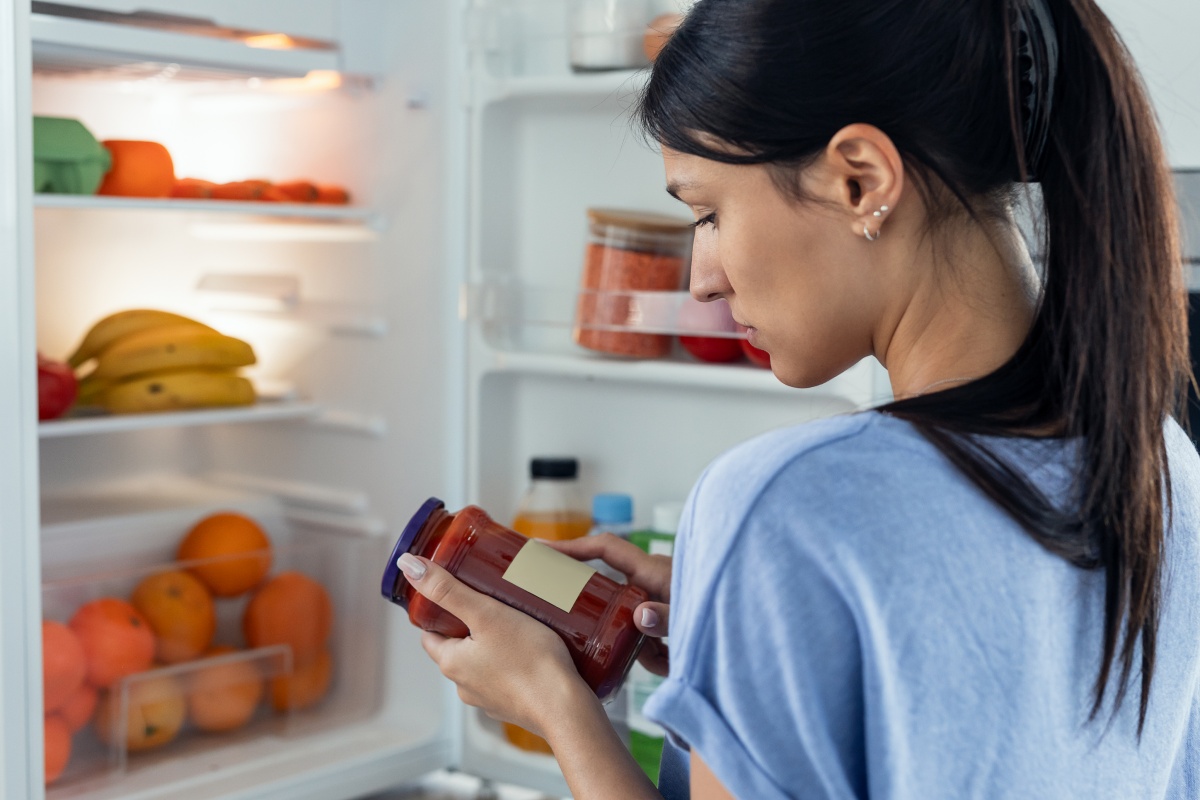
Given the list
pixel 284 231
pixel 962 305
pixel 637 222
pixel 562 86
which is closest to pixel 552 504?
pixel 637 222

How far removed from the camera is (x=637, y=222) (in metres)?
1.24

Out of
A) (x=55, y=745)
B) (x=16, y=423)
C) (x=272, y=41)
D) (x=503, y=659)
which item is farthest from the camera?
(x=272, y=41)

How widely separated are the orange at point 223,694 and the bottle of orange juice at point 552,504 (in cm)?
32

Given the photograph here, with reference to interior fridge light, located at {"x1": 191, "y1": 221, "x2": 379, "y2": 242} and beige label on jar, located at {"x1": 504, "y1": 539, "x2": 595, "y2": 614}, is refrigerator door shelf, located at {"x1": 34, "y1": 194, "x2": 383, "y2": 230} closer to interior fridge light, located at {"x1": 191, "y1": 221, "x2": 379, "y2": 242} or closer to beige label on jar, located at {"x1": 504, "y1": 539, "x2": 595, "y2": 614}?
interior fridge light, located at {"x1": 191, "y1": 221, "x2": 379, "y2": 242}

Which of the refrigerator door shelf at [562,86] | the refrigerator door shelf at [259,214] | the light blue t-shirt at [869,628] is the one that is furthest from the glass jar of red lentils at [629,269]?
the light blue t-shirt at [869,628]

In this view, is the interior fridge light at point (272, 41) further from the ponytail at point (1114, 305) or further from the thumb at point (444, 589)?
the ponytail at point (1114, 305)

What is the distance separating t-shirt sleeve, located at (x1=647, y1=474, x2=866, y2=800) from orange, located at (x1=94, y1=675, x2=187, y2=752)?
90cm

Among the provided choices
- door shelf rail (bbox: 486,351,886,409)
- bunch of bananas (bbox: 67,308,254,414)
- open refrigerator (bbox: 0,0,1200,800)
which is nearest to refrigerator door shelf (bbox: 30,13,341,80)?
open refrigerator (bbox: 0,0,1200,800)

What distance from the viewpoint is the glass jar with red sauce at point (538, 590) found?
758 millimetres

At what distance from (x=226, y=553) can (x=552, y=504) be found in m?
0.37

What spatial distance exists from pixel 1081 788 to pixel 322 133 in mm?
1209

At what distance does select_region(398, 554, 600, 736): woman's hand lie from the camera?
2.23ft

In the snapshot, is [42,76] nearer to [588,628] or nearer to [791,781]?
[588,628]

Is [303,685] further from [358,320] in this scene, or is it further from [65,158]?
[65,158]
